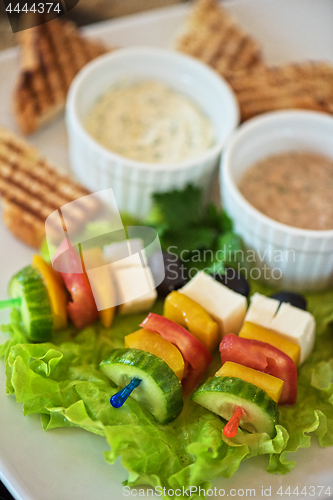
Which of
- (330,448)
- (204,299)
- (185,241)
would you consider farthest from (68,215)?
(330,448)

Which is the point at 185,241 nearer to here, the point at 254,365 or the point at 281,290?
the point at 281,290

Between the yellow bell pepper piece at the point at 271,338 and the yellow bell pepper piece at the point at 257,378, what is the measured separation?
0.53 ft

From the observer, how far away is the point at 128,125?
2697 mm

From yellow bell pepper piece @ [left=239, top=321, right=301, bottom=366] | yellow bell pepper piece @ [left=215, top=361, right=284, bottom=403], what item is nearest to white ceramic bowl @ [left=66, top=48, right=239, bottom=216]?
yellow bell pepper piece @ [left=239, top=321, right=301, bottom=366]

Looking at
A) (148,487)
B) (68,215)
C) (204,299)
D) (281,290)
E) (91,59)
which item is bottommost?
(281,290)

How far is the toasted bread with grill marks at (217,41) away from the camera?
3.05 meters

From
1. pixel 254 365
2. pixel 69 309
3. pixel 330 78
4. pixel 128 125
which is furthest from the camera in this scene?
pixel 330 78

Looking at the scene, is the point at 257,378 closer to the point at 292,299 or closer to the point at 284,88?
the point at 292,299

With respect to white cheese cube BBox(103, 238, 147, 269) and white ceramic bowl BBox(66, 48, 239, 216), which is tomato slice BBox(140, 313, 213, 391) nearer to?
white cheese cube BBox(103, 238, 147, 269)

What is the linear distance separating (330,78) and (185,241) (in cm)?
141

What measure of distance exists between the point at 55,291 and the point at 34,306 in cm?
11

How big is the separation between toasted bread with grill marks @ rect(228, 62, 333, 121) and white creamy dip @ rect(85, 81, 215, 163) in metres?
0.27

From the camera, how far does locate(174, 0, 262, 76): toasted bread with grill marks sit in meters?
3.05

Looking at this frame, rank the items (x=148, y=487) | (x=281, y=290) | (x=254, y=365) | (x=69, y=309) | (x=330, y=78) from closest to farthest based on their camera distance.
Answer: (x=148, y=487)
(x=254, y=365)
(x=69, y=309)
(x=281, y=290)
(x=330, y=78)
